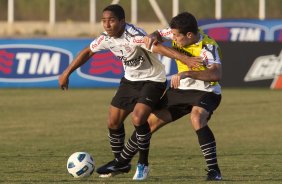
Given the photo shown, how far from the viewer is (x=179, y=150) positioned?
16.1m

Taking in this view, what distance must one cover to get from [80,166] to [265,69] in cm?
1684

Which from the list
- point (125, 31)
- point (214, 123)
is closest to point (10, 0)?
point (214, 123)

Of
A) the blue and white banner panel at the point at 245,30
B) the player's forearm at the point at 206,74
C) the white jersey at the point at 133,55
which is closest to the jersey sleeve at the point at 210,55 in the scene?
the player's forearm at the point at 206,74

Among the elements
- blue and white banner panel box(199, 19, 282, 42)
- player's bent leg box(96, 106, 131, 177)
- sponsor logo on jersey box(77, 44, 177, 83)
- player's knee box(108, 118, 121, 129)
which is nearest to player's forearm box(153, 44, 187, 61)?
player's bent leg box(96, 106, 131, 177)

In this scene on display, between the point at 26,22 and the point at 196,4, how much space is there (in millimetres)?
8673

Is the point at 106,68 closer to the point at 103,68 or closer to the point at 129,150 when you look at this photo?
the point at 103,68

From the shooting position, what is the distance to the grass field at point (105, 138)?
40.9 ft

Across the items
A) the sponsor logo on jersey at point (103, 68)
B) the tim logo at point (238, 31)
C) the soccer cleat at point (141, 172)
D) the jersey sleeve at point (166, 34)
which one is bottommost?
the sponsor logo on jersey at point (103, 68)

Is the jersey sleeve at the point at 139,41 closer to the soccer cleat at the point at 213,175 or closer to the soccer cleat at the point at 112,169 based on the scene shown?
the soccer cleat at the point at 112,169

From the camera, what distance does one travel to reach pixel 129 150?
12.2 m

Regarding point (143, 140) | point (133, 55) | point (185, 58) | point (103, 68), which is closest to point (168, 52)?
point (185, 58)

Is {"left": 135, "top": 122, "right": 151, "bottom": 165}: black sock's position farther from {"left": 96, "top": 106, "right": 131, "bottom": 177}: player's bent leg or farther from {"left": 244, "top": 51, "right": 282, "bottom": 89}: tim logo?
{"left": 244, "top": 51, "right": 282, "bottom": 89}: tim logo

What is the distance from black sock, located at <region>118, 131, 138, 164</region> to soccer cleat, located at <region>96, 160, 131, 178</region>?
0.06 meters

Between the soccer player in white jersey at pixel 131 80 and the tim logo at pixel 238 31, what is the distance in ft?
64.9
